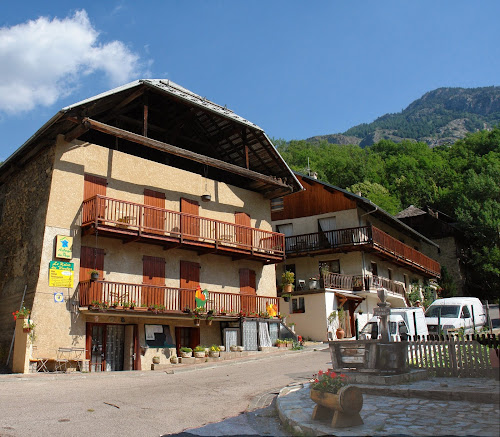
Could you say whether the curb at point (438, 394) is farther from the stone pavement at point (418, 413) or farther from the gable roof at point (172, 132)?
the gable roof at point (172, 132)

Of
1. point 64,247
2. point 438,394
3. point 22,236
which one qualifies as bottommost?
point 438,394

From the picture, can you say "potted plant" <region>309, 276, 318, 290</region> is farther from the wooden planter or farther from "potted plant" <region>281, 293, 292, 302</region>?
the wooden planter

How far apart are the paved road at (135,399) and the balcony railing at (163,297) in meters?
2.87

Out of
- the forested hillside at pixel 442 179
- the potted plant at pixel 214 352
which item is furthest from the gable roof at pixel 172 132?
the forested hillside at pixel 442 179

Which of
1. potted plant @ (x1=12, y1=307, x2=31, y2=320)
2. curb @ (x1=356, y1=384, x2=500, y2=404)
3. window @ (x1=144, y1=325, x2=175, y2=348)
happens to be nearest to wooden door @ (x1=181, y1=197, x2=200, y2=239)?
window @ (x1=144, y1=325, x2=175, y2=348)

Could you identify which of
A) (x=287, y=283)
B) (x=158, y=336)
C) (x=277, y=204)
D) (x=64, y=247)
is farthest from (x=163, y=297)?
(x=287, y=283)

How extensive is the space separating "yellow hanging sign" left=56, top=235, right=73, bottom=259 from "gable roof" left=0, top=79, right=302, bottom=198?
3481 millimetres

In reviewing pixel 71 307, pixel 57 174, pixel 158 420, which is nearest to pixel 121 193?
pixel 57 174

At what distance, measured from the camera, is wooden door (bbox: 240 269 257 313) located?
21406 mm

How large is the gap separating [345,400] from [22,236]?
14788 mm

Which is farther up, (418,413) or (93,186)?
(93,186)

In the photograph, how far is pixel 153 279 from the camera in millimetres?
19484

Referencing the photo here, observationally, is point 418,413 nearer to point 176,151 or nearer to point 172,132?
point 176,151

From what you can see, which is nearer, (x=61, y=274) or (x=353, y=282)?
(x=61, y=274)
